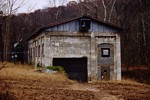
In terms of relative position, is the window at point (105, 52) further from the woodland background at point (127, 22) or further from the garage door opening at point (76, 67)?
the woodland background at point (127, 22)

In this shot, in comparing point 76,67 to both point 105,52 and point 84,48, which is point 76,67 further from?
point 105,52

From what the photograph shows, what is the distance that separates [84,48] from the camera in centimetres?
2953

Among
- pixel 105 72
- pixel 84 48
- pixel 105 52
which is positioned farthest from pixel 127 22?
pixel 84 48

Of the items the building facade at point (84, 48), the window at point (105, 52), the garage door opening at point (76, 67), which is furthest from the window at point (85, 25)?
the garage door opening at point (76, 67)

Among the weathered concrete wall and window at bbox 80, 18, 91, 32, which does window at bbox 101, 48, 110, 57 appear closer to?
the weathered concrete wall

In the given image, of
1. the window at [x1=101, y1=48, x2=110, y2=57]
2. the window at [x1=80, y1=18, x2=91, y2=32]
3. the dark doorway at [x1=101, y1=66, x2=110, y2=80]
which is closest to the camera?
the window at [x1=80, y1=18, x2=91, y2=32]

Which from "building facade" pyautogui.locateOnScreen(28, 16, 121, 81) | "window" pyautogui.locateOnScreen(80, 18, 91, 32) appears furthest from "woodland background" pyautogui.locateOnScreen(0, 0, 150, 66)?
"window" pyautogui.locateOnScreen(80, 18, 91, 32)

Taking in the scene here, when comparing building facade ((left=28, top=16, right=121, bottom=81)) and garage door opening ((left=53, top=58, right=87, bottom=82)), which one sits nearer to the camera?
building facade ((left=28, top=16, right=121, bottom=81))

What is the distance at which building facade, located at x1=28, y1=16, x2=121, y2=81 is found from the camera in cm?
2877

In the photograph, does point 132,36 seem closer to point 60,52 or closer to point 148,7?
point 148,7

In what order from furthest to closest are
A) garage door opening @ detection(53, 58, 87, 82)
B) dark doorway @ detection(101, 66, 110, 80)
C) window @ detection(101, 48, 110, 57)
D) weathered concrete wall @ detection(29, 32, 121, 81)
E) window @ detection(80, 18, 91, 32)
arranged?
garage door opening @ detection(53, 58, 87, 82), window @ detection(101, 48, 110, 57), dark doorway @ detection(101, 66, 110, 80), window @ detection(80, 18, 91, 32), weathered concrete wall @ detection(29, 32, 121, 81)

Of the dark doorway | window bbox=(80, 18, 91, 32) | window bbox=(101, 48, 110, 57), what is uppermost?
window bbox=(80, 18, 91, 32)

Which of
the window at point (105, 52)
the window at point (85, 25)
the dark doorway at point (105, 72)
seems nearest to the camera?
the window at point (85, 25)

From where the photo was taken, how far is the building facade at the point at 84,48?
28766 mm
